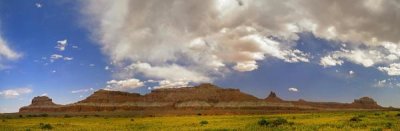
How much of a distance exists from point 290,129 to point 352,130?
4.06 meters

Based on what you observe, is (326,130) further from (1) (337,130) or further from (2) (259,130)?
(2) (259,130)

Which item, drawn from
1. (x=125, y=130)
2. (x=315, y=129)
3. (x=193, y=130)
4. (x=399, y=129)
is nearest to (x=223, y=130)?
(x=193, y=130)

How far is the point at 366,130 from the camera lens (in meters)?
31.5

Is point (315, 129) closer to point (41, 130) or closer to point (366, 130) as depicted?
point (366, 130)

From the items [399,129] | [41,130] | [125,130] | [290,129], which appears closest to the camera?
[399,129]

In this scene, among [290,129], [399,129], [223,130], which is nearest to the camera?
[399,129]

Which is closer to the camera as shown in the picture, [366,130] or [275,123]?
[366,130]

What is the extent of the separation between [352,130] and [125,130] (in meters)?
18.0

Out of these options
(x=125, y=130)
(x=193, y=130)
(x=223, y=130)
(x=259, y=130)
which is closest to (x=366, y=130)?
(x=259, y=130)

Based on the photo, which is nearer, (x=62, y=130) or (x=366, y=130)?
(x=366, y=130)

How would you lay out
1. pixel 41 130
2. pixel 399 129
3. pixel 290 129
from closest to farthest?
pixel 399 129
pixel 290 129
pixel 41 130

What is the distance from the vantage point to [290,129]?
109 feet

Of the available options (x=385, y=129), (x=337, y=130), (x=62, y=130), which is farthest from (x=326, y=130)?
(x=62, y=130)

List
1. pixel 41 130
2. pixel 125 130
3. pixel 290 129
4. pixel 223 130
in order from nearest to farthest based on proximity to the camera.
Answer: pixel 290 129, pixel 223 130, pixel 125 130, pixel 41 130
